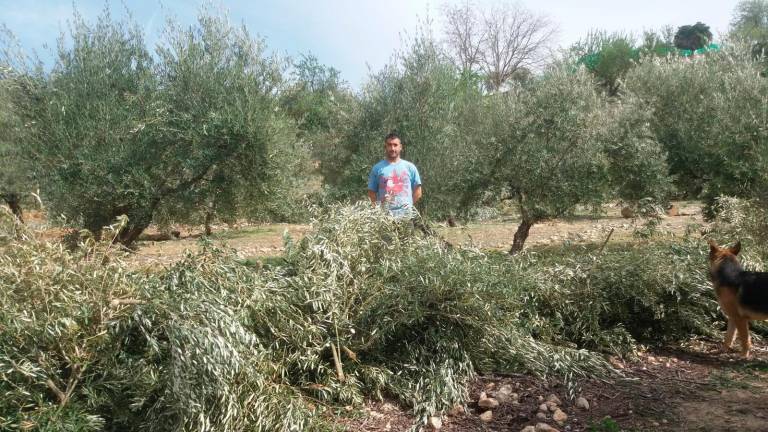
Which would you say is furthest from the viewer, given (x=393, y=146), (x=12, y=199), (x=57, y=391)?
(x=12, y=199)

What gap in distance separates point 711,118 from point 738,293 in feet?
30.0

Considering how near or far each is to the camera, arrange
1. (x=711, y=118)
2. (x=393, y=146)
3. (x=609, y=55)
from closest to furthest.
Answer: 1. (x=393, y=146)
2. (x=711, y=118)
3. (x=609, y=55)

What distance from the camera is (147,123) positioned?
941 cm

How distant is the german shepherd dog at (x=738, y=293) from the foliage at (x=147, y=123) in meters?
6.98

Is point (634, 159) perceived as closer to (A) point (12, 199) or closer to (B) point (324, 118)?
(B) point (324, 118)

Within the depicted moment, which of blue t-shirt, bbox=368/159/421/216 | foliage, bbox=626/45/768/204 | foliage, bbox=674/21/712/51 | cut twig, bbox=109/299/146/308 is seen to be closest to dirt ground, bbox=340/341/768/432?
cut twig, bbox=109/299/146/308

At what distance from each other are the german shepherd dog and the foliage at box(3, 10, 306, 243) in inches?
275

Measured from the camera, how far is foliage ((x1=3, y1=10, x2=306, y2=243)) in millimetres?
9406

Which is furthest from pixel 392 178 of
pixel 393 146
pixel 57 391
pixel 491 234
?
pixel 491 234

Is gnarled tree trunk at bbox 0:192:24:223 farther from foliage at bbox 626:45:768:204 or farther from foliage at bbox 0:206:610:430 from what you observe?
foliage at bbox 626:45:768:204

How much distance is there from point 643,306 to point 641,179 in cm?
722

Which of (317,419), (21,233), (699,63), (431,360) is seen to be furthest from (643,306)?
(699,63)

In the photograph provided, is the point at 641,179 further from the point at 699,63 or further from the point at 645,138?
the point at 699,63

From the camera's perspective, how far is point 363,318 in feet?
15.4
